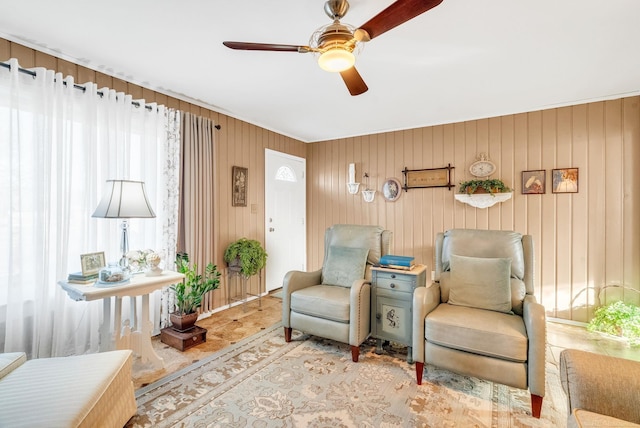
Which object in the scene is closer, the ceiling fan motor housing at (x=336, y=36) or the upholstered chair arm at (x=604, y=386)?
the upholstered chair arm at (x=604, y=386)

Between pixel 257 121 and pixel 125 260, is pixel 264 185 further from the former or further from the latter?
pixel 125 260

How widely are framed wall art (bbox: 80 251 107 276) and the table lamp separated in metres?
0.17

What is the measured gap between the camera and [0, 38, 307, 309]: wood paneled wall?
2561 mm

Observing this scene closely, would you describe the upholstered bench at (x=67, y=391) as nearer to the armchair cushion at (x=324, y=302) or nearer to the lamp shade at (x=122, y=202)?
the lamp shade at (x=122, y=202)

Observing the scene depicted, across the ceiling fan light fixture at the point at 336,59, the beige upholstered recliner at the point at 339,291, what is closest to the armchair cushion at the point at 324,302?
the beige upholstered recliner at the point at 339,291

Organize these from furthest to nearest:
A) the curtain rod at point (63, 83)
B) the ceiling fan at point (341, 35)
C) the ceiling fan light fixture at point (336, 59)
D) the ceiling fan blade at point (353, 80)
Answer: the curtain rod at point (63, 83)
the ceiling fan blade at point (353, 80)
the ceiling fan light fixture at point (336, 59)
the ceiling fan at point (341, 35)

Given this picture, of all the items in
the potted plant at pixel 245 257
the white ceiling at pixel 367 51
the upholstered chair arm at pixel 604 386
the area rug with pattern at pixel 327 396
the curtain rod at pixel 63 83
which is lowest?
the area rug with pattern at pixel 327 396

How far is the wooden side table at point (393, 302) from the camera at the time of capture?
2.36 m

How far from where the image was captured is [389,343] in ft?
9.00

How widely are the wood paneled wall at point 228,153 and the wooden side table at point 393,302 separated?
1.97m

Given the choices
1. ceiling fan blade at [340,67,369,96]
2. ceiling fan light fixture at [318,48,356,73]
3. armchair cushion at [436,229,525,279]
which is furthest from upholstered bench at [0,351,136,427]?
armchair cushion at [436,229,525,279]

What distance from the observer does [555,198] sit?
131 inches

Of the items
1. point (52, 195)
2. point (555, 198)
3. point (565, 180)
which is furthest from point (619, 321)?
point (52, 195)

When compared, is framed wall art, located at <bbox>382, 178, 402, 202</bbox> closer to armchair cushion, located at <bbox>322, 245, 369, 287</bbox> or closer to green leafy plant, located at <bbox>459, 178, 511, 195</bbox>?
green leafy plant, located at <bbox>459, 178, 511, 195</bbox>
